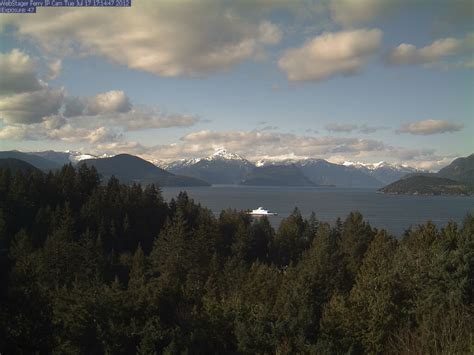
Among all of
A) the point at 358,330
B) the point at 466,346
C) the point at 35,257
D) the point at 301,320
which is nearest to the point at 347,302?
the point at 358,330

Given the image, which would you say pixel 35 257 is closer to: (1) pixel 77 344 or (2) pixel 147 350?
(1) pixel 77 344

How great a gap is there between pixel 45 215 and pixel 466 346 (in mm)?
43326

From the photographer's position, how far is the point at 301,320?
1950 centimetres

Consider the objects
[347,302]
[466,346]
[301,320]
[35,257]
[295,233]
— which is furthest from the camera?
[295,233]

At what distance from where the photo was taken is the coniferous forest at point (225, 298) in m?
17.1

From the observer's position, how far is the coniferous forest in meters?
17.1

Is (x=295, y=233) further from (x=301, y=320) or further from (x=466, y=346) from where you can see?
(x=466, y=346)

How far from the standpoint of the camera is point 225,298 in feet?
98.2

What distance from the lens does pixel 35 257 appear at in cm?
3297

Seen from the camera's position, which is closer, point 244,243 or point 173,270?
point 173,270

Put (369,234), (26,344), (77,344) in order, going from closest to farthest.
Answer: (26,344) → (77,344) → (369,234)

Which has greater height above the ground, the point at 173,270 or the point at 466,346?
the point at 466,346

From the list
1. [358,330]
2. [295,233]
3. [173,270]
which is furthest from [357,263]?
→ [358,330]

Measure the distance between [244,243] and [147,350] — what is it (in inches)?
1242
